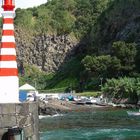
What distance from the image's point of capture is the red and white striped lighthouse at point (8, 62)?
1440 cm

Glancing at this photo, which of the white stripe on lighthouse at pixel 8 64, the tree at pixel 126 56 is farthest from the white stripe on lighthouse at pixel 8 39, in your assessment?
the tree at pixel 126 56

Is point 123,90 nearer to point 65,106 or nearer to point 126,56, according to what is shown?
point 126,56

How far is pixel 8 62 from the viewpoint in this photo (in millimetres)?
14617

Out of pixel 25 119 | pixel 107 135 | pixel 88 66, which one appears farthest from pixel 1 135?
pixel 88 66

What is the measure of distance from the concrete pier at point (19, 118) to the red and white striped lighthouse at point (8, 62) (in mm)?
572

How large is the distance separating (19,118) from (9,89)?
1109 millimetres

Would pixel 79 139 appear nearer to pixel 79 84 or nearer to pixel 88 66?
pixel 88 66

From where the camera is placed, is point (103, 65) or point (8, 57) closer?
point (8, 57)

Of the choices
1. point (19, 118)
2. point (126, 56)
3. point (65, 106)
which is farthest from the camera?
point (126, 56)

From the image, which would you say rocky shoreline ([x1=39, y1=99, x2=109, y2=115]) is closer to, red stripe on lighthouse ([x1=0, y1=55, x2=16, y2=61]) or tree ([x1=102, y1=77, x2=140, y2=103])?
tree ([x1=102, y1=77, x2=140, y2=103])

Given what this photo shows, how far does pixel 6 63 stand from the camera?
575 inches

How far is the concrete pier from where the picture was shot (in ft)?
44.7

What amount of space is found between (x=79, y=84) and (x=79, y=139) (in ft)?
483

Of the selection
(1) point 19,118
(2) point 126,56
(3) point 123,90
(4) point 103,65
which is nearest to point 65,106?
(3) point 123,90
